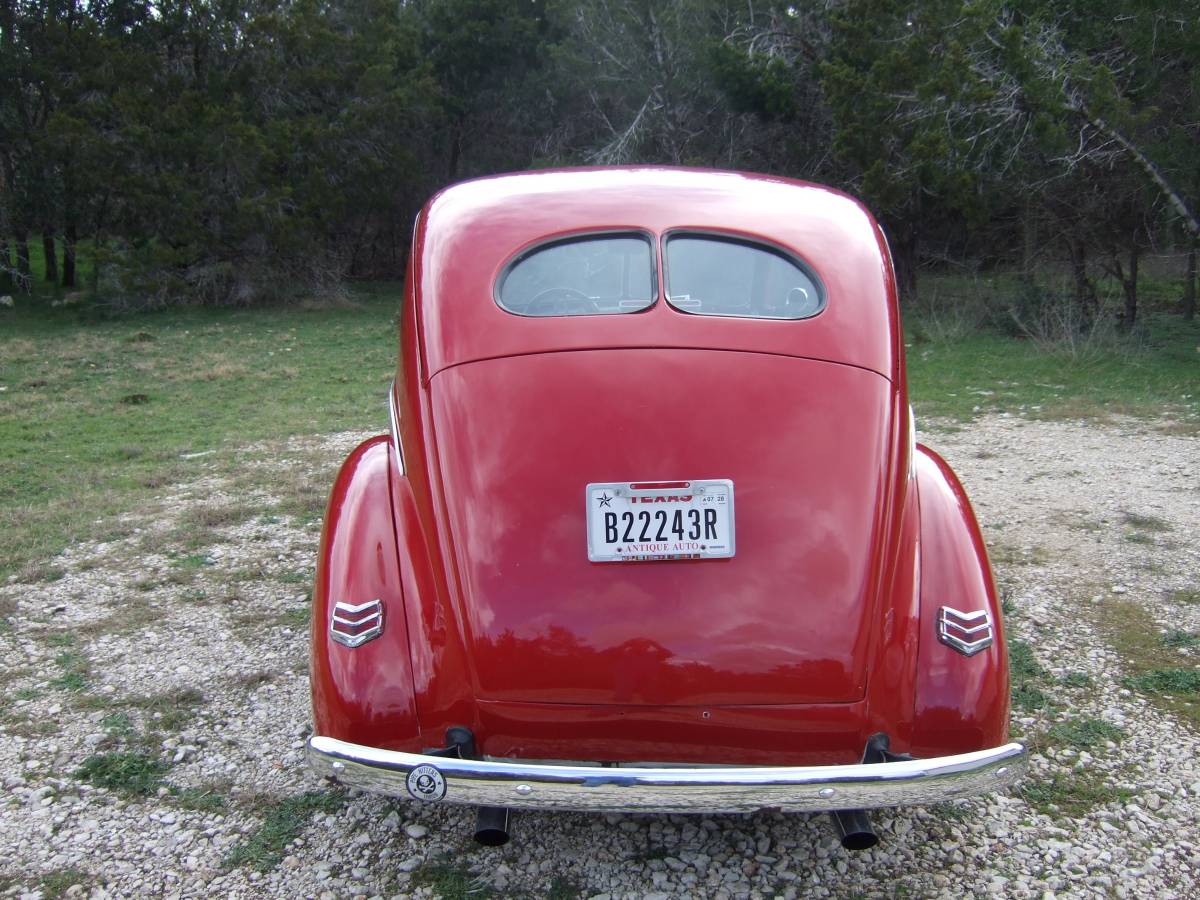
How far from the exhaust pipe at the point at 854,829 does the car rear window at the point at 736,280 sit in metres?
1.46

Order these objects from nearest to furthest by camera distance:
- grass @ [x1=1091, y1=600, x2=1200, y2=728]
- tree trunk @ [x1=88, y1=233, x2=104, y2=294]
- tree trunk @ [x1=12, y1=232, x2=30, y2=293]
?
grass @ [x1=1091, y1=600, x2=1200, y2=728] < tree trunk @ [x1=88, y1=233, x2=104, y2=294] < tree trunk @ [x1=12, y1=232, x2=30, y2=293]

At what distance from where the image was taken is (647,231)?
3.31m

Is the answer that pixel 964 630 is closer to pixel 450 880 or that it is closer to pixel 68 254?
pixel 450 880

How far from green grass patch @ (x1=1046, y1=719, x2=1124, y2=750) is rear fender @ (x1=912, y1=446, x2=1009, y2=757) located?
0.91 meters

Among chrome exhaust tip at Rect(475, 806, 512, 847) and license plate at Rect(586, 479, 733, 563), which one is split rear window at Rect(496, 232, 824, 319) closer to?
license plate at Rect(586, 479, 733, 563)

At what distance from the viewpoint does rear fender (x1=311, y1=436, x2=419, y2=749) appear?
8.63 feet

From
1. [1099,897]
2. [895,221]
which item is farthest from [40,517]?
[895,221]

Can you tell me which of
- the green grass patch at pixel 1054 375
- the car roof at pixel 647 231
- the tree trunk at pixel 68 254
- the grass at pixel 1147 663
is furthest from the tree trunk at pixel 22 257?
the grass at pixel 1147 663

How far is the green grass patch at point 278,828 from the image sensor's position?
2877 millimetres

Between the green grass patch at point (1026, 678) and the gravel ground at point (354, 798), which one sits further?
the green grass patch at point (1026, 678)

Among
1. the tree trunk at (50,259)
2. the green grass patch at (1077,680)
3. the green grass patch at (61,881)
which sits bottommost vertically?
the green grass patch at (61,881)

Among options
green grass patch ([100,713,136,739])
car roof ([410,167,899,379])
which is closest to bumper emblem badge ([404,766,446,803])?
car roof ([410,167,899,379])

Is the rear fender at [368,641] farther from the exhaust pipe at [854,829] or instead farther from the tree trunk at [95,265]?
the tree trunk at [95,265]

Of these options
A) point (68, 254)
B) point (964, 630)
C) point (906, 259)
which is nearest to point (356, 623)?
point (964, 630)
